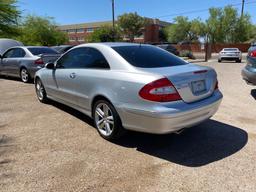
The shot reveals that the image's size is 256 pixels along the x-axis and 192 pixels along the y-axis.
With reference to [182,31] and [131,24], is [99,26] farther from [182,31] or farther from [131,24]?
[182,31]

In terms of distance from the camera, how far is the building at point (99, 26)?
78562 mm

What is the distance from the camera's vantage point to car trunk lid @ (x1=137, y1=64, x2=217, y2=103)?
365 centimetres

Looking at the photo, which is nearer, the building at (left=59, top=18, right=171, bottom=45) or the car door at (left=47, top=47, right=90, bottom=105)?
the car door at (left=47, top=47, right=90, bottom=105)

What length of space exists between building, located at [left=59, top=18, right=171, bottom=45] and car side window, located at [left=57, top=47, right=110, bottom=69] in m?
70.6

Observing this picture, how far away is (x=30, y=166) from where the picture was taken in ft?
11.6

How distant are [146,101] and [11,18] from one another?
24453 millimetres

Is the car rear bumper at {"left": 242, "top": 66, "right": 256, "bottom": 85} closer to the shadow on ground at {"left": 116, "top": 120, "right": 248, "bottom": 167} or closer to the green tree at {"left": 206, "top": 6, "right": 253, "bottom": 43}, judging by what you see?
the shadow on ground at {"left": 116, "top": 120, "right": 248, "bottom": 167}

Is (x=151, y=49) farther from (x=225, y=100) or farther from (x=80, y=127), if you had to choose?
(x=225, y=100)

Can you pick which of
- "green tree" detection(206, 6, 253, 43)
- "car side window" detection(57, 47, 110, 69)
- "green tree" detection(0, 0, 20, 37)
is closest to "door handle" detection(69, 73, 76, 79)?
"car side window" detection(57, 47, 110, 69)

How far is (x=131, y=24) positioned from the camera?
70.2 m

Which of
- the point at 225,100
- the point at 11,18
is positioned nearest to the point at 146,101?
the point at 225,100

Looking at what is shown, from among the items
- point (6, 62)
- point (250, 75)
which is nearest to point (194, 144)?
point (250, 75)

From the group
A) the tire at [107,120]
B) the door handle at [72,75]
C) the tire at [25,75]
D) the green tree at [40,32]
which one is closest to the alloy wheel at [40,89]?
the door handle at [72,75]

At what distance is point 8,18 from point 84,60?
22510 mm
